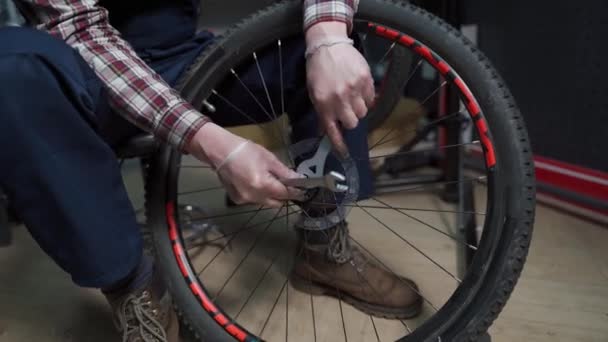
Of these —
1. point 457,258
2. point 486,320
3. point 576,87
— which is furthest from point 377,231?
point 576,87

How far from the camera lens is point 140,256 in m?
0.65

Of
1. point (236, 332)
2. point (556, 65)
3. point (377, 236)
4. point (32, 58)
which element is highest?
point (32, 58)

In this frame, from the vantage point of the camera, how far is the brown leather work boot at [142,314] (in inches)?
26.8

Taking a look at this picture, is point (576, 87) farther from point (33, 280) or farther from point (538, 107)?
point (33, 280)

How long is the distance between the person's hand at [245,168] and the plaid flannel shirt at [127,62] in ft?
0.09

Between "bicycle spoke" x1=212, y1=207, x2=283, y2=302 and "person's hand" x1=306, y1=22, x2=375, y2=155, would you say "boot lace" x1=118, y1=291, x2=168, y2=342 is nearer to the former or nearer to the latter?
"bicycle spoke" x1=212, y1=207, x2=283, y2=302

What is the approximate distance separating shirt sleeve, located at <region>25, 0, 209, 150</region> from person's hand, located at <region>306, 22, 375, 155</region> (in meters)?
0.16

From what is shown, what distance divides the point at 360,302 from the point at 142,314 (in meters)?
0.39

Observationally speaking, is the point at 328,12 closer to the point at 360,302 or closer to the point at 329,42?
the point at 329,42

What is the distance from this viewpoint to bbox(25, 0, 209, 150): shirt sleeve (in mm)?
599

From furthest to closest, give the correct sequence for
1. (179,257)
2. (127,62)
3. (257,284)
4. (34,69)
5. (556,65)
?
1. (556,65)
2. (257,284)
3. (179,257)
4. (127,62)
5. (34,69)

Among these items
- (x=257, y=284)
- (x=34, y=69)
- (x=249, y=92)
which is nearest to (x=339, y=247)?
(x=257, y=284)

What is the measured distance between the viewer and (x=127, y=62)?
0.64 meters

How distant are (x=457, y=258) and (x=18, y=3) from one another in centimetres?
95
